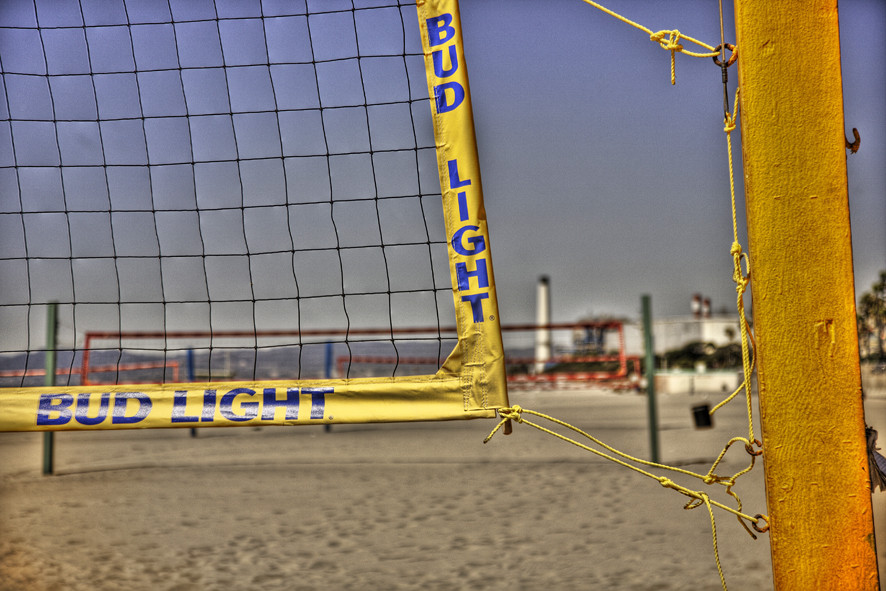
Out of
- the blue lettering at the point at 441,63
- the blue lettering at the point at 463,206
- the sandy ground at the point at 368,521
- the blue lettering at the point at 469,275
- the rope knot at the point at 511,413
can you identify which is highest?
the blue lettering at the point at 441,63

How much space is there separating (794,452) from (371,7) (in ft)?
5.28

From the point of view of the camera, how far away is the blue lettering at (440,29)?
194 cm

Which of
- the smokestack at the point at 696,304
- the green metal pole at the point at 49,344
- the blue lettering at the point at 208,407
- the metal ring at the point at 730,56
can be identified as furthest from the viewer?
the smokestack at the point at 696,304

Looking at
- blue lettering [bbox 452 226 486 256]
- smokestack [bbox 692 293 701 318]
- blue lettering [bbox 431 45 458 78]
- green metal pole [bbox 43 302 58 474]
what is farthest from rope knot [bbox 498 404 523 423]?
smokestack [bbox 692 293 701 318]

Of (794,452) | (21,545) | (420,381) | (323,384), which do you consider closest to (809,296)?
(794,452)

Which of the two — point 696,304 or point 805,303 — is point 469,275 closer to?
point 805,303

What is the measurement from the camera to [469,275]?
1902 millimetres

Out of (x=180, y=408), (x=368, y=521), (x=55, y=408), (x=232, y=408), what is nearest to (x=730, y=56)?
(x=232, y=408)

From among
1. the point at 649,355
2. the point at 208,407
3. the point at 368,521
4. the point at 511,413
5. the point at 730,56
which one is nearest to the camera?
the point at 730,56

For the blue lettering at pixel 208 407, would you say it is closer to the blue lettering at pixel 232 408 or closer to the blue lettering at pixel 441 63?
the blue lettering at pixel 232 408

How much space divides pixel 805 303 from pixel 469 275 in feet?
2.54

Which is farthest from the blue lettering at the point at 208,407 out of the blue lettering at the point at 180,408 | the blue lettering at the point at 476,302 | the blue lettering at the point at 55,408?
the blue lettering at the point at 476,302

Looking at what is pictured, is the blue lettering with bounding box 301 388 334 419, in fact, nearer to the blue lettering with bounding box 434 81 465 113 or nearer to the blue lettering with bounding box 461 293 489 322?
the blue lettering with bounding box 461 293 489 322

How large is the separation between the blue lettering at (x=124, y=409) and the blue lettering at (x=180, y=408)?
69mm
